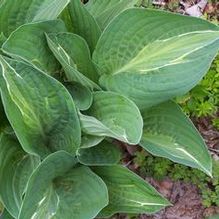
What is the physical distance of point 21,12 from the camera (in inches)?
76.5

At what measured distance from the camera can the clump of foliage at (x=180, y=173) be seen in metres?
2.37

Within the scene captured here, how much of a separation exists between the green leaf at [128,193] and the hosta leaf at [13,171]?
0.84ft

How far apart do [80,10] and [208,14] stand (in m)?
0.96

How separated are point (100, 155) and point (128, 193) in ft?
0.56

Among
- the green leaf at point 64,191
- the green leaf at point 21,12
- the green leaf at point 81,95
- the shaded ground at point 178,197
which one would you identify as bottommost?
the shaded ground at point 178,197

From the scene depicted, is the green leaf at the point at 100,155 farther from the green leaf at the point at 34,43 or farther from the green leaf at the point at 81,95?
the green leaf at the point at 34,43

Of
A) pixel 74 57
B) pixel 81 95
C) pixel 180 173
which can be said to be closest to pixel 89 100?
pixel 81 95

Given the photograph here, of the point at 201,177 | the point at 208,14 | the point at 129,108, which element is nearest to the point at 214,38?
the point at 129,108

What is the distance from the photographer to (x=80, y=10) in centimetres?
194

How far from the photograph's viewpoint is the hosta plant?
172cm

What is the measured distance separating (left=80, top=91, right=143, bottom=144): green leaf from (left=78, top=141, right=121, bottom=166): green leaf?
126 millimetres

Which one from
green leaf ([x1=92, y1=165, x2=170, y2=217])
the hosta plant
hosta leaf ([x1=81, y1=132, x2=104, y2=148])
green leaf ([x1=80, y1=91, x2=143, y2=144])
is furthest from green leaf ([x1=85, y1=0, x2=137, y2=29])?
green leaf ([x1=92, y1=165, x2=170, y2=217])

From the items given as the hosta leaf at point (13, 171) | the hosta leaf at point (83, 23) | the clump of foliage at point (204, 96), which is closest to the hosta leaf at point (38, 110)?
the hosta leaf at point (13, 171)

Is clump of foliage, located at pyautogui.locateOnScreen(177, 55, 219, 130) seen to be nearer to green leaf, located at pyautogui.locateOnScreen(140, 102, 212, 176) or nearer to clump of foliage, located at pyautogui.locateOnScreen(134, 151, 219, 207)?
clump of foliage, located at pyautogui.locateOnScreen(134, 151, 219, 207)
